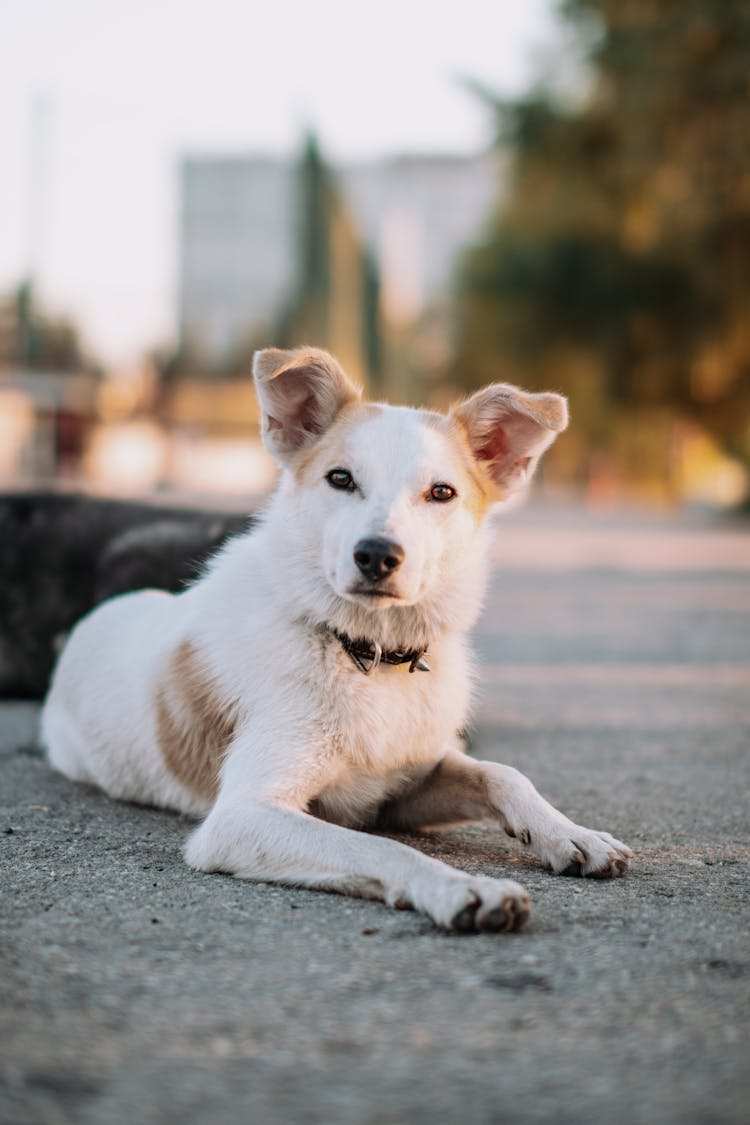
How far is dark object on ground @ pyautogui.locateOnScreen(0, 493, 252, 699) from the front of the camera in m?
6.64

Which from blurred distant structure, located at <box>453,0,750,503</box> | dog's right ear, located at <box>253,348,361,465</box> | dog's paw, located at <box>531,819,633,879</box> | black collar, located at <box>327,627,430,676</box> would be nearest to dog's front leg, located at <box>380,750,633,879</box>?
dog's paw, located at <box>531,819,633,879</box>

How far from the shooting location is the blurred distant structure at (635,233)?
15.3m

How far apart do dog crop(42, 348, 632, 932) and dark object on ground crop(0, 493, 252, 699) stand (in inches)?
83.3

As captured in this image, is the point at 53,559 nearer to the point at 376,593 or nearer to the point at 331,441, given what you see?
the point at 331,441

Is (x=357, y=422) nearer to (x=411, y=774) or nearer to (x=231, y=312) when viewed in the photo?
(x=411, y=774)

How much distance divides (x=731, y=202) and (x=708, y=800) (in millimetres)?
14747

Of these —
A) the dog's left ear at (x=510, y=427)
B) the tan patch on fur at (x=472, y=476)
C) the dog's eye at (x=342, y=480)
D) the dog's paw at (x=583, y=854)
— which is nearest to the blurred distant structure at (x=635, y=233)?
the dog's left ear at (x=510, y=427)

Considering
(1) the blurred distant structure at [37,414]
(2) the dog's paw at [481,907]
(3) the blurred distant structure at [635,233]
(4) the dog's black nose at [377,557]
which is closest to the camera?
(2) the dog's paw at [481,907]

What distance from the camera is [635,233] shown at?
24781mm

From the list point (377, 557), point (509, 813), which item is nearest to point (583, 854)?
point (509, 813)

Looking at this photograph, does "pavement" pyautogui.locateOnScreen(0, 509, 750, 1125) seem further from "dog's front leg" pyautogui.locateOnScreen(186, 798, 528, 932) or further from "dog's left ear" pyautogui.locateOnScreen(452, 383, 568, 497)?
"dog's left ear" pyautogui.locateOnScreen(452, 383, 568, 497)

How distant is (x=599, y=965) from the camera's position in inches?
109

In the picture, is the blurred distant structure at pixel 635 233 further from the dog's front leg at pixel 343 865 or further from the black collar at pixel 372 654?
the dog's front leg at pixel 343 865

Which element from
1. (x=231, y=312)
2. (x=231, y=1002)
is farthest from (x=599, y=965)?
(x=231, y=312)
